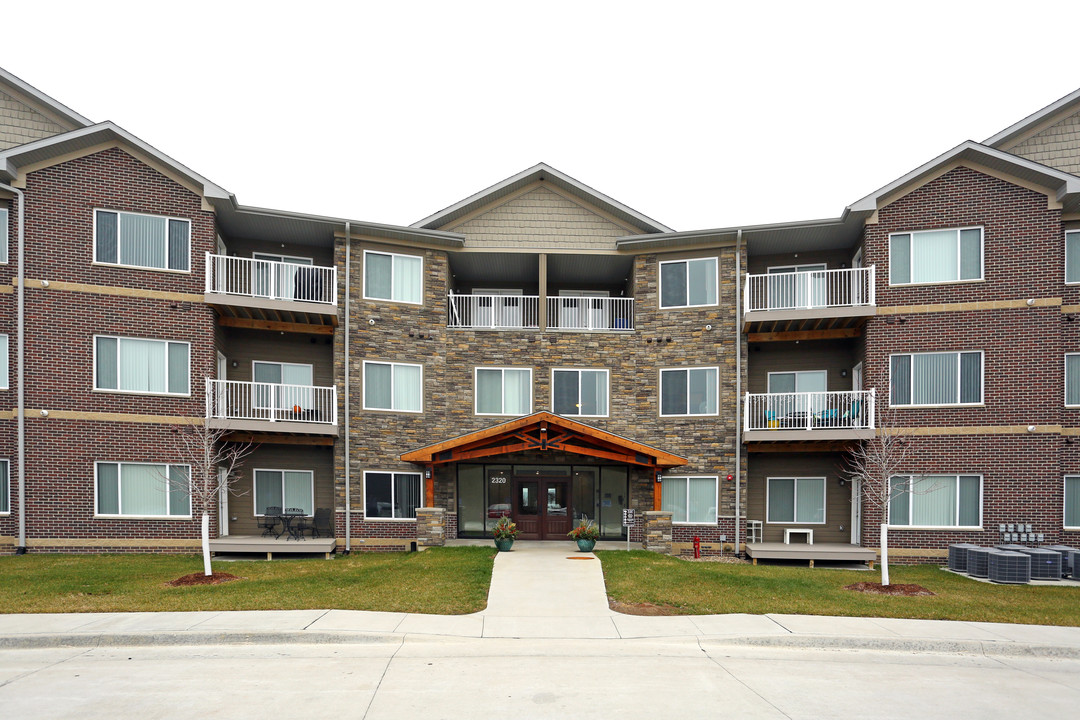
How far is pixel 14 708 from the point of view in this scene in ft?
21.9

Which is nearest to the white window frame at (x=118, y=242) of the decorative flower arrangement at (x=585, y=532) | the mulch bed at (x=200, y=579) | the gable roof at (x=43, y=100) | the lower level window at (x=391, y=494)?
the gable roof at (x=43, y=100)

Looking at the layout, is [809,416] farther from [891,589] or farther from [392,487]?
[392,487]

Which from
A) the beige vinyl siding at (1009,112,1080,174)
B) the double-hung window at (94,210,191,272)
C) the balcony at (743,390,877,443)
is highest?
the beige vinyl siding at (1009,112,1080,174)

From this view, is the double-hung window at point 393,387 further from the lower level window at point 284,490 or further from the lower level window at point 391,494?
the lower level window at point 284,490

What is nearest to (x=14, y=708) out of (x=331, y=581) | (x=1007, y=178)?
(x=331, y=581)

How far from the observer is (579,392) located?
19250 mm

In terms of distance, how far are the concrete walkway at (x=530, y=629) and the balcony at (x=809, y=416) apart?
6962 millimetres

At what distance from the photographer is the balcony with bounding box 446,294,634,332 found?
19655 millimetres

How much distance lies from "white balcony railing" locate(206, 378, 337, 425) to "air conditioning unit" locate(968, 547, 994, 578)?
15.5 meters

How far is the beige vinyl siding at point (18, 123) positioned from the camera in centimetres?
1695

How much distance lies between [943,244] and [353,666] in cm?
1668

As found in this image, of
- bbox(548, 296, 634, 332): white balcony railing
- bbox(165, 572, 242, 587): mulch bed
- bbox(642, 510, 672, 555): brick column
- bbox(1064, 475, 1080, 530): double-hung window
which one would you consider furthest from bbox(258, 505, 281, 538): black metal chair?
bbox(1064, 475, 1080, 530): double-hung window

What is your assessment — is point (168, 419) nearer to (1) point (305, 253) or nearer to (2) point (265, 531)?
(2) point (265, 531)

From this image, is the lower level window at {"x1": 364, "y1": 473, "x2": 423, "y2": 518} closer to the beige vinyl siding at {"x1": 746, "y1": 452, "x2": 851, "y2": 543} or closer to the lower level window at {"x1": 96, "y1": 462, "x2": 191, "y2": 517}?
the lower level window at {"x1": 96, "y1": 462, "x2": 191, "y2": 517}
